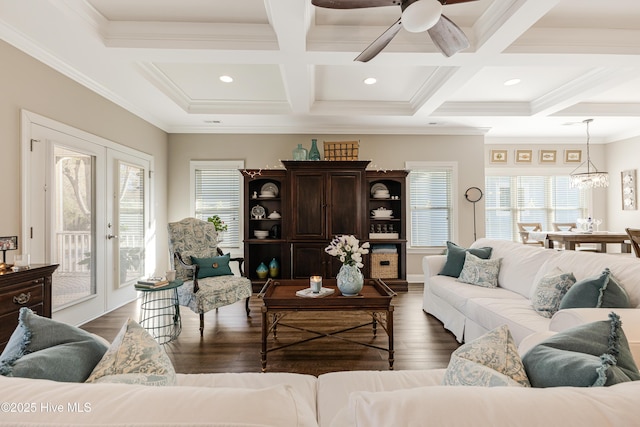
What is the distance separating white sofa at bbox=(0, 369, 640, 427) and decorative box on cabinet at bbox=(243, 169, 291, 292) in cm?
449

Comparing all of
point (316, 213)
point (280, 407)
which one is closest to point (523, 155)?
point (316, 213)

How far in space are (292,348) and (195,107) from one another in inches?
147

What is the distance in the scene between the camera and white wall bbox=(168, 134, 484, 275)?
563 centimetres

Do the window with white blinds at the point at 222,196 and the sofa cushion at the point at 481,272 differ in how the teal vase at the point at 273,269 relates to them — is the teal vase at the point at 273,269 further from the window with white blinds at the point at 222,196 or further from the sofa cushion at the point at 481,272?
the sofa cushion at the point at 481,272

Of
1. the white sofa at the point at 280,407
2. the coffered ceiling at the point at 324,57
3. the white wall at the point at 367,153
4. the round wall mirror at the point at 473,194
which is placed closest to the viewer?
the white sofa at the point at 280,407

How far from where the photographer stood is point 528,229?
6449 millimetres

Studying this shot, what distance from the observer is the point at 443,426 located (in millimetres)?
580

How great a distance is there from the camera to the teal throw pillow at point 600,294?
6.37 feet

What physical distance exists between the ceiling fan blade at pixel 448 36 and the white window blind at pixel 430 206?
11.5ft

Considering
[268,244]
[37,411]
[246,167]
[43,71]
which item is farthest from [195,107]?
[37,411]

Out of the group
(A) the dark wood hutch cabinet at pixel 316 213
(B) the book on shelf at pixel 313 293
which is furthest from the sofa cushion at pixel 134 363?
(A) the dark wood hutch cabinet at pixel 316 213

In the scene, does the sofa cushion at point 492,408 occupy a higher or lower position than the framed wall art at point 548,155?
lower

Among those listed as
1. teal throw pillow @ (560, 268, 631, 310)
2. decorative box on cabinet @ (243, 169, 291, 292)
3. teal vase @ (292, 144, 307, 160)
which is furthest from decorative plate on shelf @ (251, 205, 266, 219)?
teal throw pillow @ (560, 268, 631, 310)
